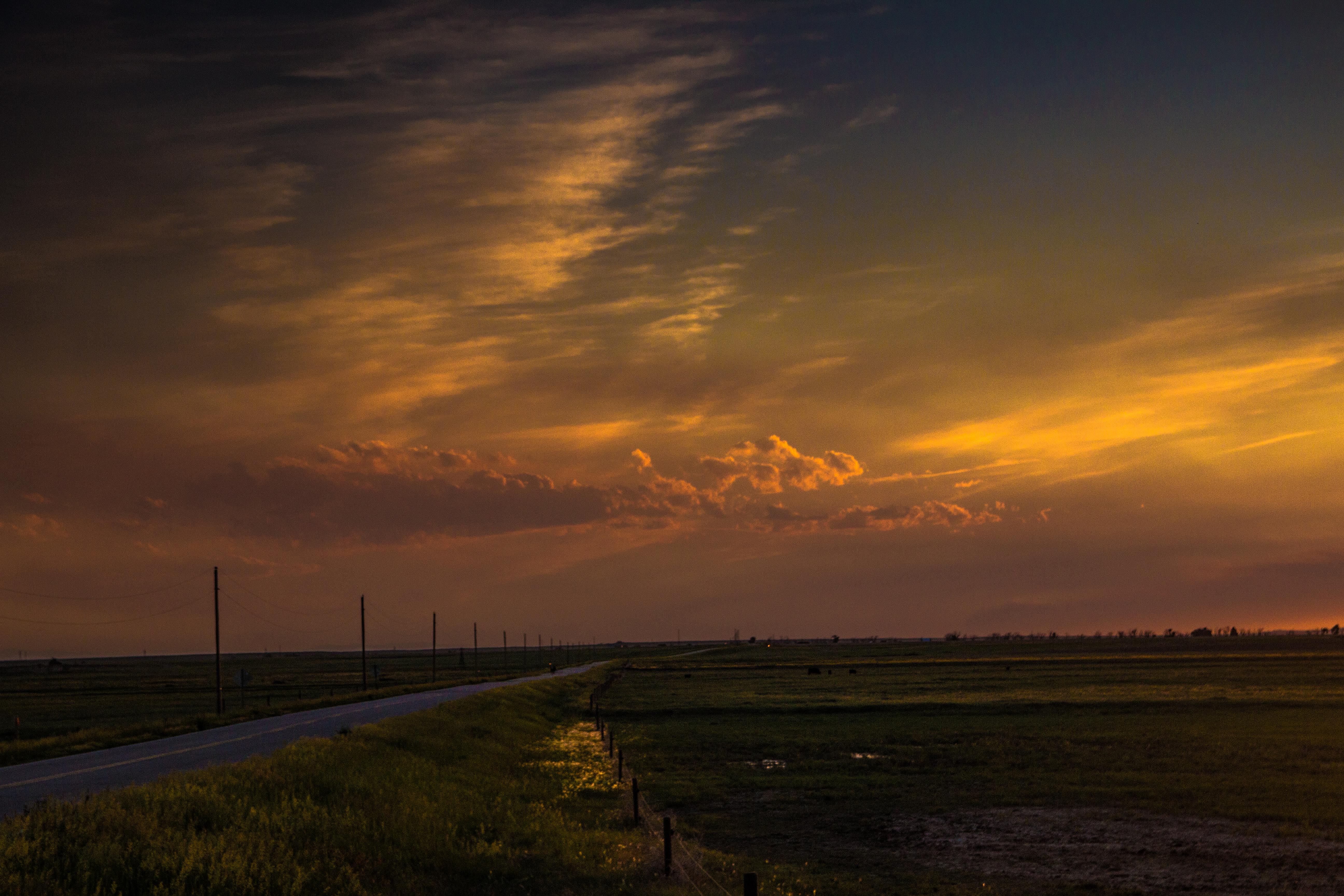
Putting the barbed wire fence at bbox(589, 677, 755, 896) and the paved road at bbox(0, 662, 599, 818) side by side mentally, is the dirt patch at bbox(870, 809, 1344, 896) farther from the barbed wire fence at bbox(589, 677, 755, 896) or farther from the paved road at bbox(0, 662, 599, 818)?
the paved road at bbox(0, 662, 599, 818)

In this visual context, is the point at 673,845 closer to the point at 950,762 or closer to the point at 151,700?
the point at 950,762

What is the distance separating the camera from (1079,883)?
2156 centimetres

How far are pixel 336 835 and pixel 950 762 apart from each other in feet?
90.7

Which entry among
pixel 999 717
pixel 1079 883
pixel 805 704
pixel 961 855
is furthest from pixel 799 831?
pixel 805 704

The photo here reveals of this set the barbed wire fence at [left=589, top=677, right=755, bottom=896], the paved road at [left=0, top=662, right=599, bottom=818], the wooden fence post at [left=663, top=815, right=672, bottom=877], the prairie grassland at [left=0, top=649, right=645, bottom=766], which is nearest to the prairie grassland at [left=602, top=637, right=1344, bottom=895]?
the barbed wire fence at [left=589, top=677, right=755, bottom=896]

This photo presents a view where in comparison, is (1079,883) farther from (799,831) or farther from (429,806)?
(429,806)

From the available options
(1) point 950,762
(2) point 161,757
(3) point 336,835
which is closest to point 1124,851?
(1) point 950,762

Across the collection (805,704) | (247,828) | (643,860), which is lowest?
(805,704)

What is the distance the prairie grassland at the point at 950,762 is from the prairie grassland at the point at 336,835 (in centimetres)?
389

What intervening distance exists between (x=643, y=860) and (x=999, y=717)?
43613 mm

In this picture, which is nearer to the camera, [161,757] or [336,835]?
[336,835]

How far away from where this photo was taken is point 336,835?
62.0ft

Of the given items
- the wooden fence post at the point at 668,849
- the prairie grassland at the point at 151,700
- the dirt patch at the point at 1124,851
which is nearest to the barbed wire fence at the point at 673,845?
the wooden fence post at the point at 668,849

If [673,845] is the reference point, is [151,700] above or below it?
below
